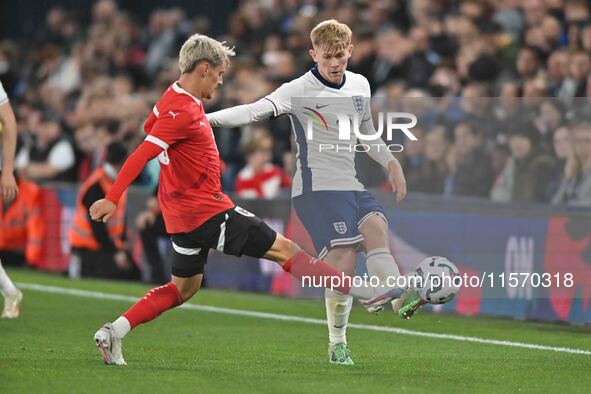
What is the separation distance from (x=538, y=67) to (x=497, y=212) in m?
2.48

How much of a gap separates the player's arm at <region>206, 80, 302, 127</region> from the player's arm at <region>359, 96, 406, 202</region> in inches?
19.6

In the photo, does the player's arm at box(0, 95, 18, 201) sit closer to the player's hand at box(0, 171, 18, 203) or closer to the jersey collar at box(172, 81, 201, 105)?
the player's hand at box(0, 171, 18, 203)

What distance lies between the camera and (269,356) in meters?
9.77

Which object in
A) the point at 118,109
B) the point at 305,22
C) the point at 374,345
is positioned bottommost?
the point at 374,345

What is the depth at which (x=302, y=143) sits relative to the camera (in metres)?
9.28

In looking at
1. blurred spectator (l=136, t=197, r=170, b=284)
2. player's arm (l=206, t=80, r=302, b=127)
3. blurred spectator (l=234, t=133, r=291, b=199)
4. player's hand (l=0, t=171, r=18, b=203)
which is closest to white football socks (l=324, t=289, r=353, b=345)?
player's arm (l=206, t=80, r=302, b=127)

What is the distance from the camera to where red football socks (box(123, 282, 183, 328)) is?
8.92 m

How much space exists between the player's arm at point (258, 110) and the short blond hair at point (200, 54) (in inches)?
14.6

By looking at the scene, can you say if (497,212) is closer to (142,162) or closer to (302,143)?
(302,143)

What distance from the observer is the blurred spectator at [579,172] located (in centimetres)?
1223

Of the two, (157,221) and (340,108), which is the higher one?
(340,108)

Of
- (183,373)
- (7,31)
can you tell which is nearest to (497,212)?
(183,373)

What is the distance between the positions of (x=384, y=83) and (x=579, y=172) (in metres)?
4.53

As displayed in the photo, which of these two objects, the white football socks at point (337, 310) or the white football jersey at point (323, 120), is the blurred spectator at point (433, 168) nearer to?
the white football jersey at point (323, 120)
